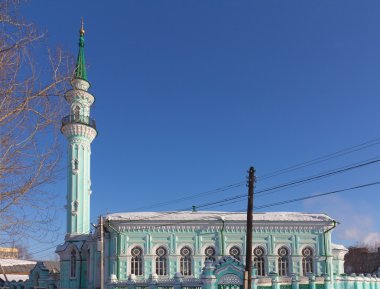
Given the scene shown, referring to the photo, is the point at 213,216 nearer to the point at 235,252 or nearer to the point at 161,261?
the point at 235,252

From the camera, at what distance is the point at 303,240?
113 feet

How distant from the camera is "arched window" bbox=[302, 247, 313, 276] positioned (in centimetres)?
3412

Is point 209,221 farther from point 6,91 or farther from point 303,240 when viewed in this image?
point 6,91

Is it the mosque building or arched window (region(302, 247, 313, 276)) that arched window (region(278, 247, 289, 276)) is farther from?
arched window (region(302, 247, 313, 276))

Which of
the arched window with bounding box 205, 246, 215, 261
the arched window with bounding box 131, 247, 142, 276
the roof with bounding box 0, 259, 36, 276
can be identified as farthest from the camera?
the roof with bounding box 0, 259, 36, 276

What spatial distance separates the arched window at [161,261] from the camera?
33625mm

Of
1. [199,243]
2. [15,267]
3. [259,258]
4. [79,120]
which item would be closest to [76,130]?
[79,120]

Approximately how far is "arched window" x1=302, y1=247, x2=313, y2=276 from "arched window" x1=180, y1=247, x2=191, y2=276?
7.71 meters

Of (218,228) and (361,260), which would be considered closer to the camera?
(218,228)

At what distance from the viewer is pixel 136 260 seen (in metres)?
33.8

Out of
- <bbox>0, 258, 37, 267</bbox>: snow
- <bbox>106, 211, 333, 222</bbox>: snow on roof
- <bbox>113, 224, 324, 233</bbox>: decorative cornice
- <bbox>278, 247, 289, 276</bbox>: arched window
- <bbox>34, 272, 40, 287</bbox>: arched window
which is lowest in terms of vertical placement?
<bbox>34, 272, 40, 287</bbox>: arched window

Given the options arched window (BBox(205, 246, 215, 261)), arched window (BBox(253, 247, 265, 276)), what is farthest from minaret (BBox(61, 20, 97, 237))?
arched window (BBox(253, 247, 265, 276))

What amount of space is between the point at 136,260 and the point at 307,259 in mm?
11530

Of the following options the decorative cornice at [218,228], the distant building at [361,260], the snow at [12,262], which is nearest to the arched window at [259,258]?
the decorative cornice at [218,228]
